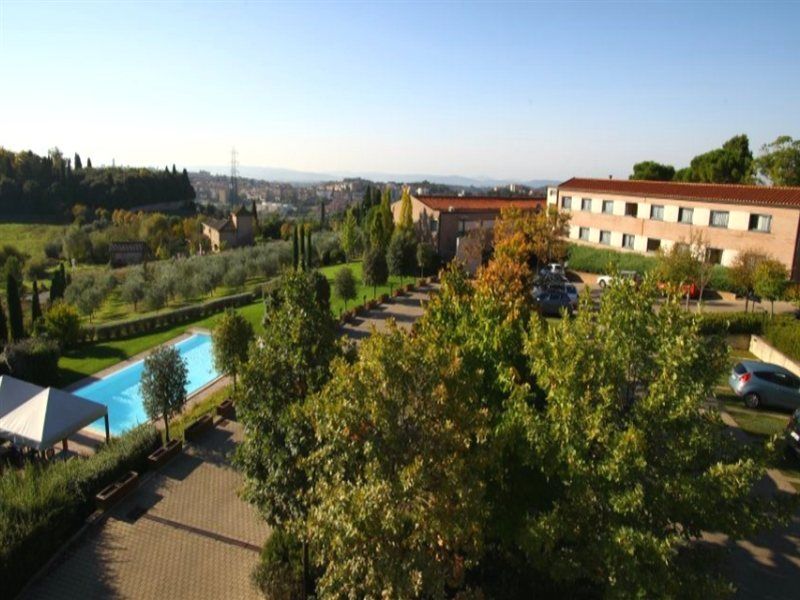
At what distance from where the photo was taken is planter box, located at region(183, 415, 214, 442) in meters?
17.3

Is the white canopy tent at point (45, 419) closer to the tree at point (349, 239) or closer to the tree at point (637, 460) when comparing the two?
the tree at point (637, 460)

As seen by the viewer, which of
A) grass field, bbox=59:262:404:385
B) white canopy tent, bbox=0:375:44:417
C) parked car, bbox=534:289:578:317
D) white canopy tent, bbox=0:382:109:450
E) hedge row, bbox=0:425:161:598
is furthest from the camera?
parked car, bbox=534:289:578:317

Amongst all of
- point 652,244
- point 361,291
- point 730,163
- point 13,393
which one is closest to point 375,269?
point 361,291

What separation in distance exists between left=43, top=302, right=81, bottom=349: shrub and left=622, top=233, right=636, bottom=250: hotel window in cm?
3784

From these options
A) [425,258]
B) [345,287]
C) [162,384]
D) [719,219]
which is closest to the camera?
[162,384]

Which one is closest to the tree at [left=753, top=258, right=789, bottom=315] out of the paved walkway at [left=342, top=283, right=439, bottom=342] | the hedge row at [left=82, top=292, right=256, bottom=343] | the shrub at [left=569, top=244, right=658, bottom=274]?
the shrub at [left=569, top=244, right=658, bottom=274]

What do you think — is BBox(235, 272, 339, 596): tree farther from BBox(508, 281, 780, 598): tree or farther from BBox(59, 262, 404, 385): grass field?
BBox(59, 262, 404, 385): grass field

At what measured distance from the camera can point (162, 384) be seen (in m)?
17.5

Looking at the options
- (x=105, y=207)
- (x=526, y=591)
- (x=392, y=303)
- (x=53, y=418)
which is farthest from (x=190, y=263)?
(x=105, y=207)

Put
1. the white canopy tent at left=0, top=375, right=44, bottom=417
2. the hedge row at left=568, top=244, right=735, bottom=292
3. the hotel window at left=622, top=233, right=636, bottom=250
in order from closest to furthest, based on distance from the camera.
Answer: the white canopy tent at left=0, top=375, right=44, bottom=417 < the hedge row at left=568, top=244, right=735, bottom=292 < the hotel window at left=622, top=233, right=636, bottom=250

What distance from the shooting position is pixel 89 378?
25.8 meters

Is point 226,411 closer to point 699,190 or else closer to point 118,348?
point 118,348

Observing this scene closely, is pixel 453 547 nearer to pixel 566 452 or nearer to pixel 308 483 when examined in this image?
pixel 566 452

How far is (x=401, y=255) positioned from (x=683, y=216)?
20.2 meters
